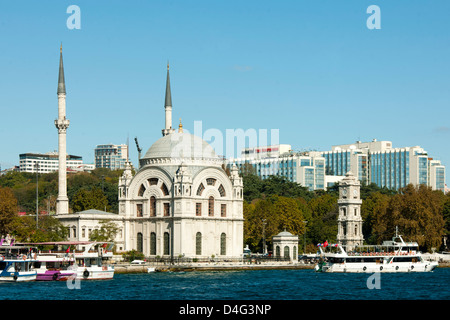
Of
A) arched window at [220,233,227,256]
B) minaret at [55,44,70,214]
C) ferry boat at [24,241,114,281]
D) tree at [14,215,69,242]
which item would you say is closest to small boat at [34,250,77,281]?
ferry boat at [24,241,114,281]

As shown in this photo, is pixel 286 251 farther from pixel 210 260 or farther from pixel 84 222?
pixel 84 222

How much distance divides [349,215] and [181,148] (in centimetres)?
3145

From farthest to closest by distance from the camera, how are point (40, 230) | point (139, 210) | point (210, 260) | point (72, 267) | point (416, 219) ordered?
point (416, 219) → point (139, 210) → point (210, 260) → point (40, 230) → point (72, 267)

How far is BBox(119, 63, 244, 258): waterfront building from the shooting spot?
303ft

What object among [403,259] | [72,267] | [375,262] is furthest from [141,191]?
[403,259]

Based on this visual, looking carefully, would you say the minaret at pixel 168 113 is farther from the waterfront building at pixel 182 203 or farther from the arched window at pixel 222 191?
the arched window at pixel 222 191

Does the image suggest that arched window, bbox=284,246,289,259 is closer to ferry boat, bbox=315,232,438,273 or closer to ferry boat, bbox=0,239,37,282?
ferry boat, bbox=315,232,438,273

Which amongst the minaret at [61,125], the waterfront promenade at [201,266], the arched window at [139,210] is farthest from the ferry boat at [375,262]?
the minaret at [61,125]

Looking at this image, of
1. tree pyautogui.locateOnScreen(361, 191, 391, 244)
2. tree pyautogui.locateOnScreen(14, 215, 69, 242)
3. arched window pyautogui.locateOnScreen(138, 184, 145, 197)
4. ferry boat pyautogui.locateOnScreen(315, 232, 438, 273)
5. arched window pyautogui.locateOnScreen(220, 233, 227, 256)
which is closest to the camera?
ferry boat pyautogui.locateOnScreen(315, 232, 438, 273)

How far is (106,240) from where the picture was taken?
91938 millimetres

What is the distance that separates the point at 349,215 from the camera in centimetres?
11538

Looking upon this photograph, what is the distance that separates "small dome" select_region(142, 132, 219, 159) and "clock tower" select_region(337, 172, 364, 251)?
26.9m
